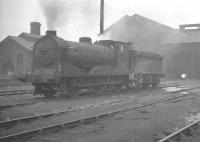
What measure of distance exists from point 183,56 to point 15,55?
2413cm

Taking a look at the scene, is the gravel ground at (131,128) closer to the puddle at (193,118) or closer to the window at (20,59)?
the puddle at (193,118)

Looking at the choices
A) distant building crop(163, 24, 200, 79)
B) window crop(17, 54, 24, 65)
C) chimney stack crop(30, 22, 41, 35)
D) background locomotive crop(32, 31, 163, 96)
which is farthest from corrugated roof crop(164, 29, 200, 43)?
background locomotive crop(32, 31, 163, 96)

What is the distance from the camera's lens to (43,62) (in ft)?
42.5

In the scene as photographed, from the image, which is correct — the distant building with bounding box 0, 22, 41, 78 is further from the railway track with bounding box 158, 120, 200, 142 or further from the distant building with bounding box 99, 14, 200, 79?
the railway track with bounding box 158, 120, 200, 142

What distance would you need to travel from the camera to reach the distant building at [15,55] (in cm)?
3297

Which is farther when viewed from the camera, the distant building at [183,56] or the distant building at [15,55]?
the distant building at [183,56]

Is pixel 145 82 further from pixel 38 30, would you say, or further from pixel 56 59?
pixel 38 30

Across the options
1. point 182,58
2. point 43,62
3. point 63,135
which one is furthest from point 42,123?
point 182,58

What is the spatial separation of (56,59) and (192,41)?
32.1 metres

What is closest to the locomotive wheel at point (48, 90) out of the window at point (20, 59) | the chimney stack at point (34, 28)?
the window at point (20, 59)

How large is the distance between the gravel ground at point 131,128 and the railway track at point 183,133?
0.89 feet

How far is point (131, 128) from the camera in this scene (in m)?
6.80

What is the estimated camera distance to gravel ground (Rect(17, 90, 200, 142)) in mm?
5785

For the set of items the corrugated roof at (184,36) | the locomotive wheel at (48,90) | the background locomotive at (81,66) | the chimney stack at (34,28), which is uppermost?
the chimney stack at (34,28)
